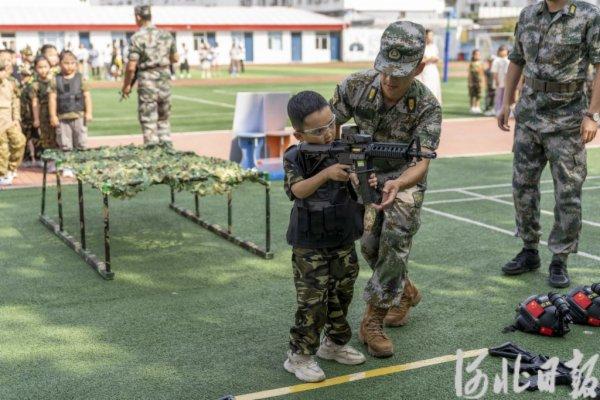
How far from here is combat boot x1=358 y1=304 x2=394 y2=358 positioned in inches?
190

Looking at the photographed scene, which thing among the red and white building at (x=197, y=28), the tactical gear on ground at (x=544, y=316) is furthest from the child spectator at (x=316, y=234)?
the red and white building at (x=197, y=28)

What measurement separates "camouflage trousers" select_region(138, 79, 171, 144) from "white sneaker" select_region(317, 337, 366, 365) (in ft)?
23.9

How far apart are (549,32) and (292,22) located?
62734mm

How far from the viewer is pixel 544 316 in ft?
16.6

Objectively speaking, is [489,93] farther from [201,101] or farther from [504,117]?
[504,117]

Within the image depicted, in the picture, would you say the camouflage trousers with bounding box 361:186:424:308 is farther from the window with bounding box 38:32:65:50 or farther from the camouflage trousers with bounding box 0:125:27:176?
the window with bounding box 38:32:65:50

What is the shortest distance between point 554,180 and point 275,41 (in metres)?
61.9

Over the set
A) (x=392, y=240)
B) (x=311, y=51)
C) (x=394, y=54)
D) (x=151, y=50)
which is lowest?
(x=392, y=240)

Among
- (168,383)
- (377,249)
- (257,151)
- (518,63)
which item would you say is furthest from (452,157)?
(168,383)

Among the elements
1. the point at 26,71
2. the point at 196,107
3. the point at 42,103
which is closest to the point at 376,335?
the point at 42,103

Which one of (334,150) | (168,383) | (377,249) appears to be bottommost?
(168,383)

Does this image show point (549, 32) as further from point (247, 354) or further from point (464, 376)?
point (247, 354)

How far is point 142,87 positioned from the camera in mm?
11547

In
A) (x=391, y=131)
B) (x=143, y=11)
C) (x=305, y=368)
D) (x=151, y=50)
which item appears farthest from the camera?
(x=151, y=50)
